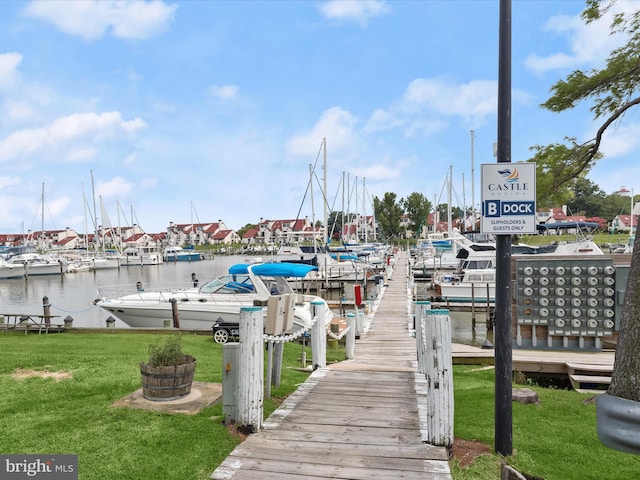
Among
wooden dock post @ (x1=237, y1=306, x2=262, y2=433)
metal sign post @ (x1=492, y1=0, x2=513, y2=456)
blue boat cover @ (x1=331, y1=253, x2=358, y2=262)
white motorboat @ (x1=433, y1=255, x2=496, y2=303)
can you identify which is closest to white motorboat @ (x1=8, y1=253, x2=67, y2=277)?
blue boat cover @ (x1=331, y1=253, x2=358, y2=262)

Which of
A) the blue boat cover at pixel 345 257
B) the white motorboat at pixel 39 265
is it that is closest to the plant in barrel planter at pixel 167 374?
the blue boat cover at pixel 345 257

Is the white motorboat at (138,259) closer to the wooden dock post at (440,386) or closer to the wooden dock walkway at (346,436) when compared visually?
the wooden dock walkway at (346,436)

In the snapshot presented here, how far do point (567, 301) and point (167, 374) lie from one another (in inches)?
404

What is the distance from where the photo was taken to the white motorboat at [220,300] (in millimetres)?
14492

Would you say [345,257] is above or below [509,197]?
below

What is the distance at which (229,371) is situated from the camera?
517 centimetres

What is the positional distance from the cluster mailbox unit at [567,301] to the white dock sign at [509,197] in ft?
26.9

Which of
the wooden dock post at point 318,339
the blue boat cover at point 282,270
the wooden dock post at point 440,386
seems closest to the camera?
the wooden dock post at point 440,386

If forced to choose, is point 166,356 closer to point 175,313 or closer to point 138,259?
point 175,313

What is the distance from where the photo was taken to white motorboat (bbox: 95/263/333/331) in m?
14.5

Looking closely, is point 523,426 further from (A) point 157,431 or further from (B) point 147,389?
(B) point 147,389

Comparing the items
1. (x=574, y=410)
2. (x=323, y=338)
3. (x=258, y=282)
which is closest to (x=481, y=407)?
(x=574, y=410)

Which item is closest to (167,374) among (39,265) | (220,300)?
(220,300)

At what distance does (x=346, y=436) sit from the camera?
474cm
